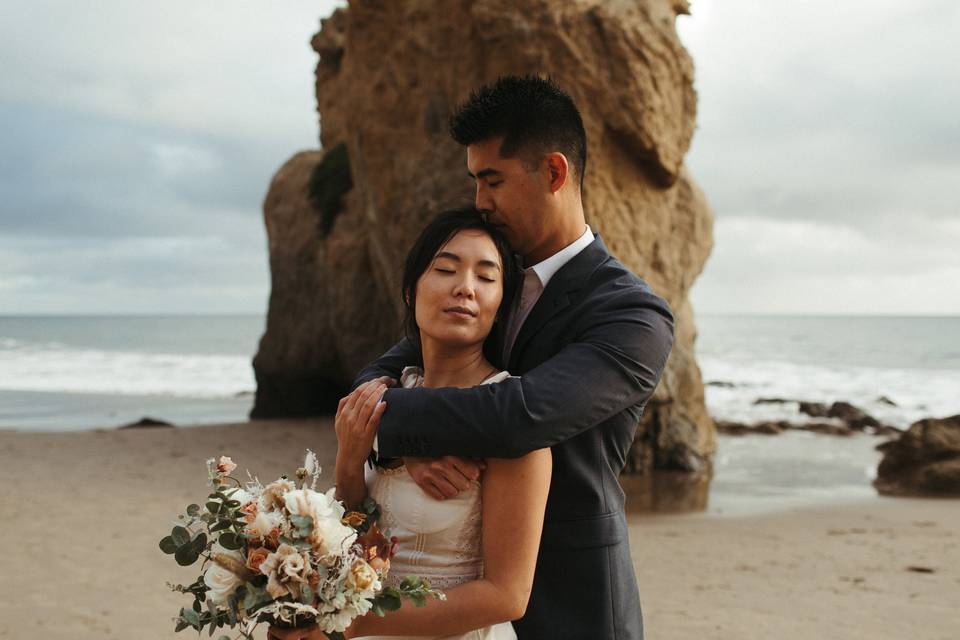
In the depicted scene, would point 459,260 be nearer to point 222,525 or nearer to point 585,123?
point 222,525

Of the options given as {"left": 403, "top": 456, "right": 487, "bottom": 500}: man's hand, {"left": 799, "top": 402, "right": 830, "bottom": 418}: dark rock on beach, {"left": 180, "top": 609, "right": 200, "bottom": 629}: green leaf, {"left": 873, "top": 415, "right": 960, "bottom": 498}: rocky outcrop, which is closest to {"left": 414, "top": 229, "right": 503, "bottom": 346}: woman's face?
{"left": 403, "top": 456, "right": 487, "bottom": 500}: man's hand

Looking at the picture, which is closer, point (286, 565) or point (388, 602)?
point (286, 565)

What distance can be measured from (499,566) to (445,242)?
83cm

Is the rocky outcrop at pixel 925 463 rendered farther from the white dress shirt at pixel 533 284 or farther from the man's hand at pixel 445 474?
the man's hand at pixel 445 474

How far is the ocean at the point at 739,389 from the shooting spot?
12.1 m

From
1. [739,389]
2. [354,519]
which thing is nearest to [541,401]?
[354,519]

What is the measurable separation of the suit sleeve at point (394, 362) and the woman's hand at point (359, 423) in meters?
0.40

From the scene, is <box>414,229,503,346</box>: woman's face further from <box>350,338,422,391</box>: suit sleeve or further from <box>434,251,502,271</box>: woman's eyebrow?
<box>350,338,422,391</box>: suit sleeve

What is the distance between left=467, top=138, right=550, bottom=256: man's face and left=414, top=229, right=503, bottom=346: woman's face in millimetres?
245

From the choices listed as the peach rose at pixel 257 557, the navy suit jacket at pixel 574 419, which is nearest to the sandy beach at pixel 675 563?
the navy suit jacket at pixel 574 419

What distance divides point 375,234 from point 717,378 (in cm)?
2323

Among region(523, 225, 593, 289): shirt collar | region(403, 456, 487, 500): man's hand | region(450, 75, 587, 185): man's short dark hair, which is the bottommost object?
region(403, 456, 487, 500): man's hand

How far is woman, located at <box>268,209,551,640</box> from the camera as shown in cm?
200

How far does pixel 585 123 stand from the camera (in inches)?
399
